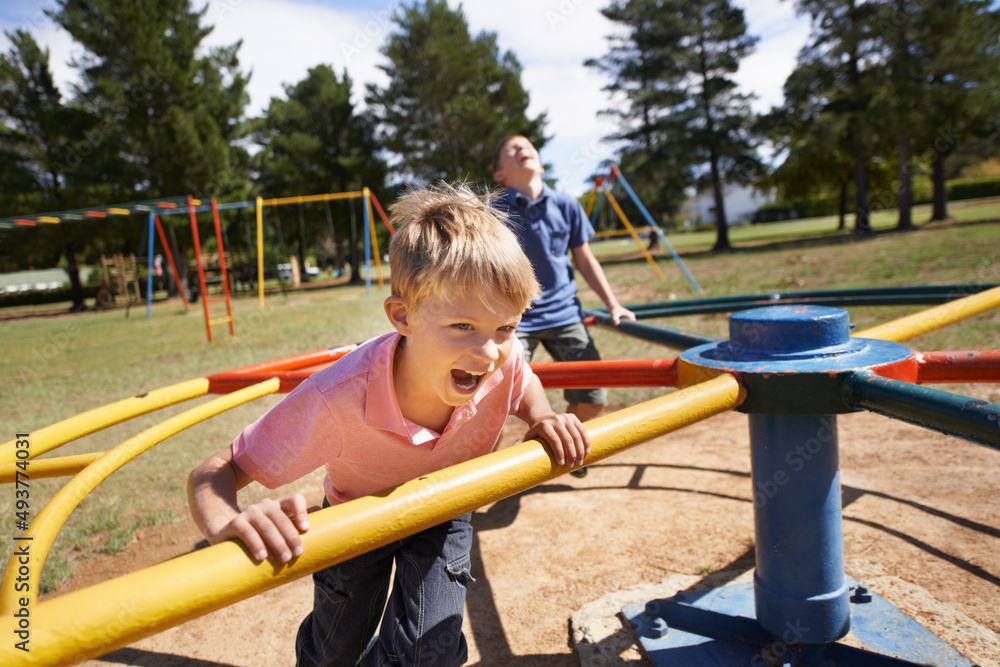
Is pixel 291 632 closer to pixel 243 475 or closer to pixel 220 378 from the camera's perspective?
pixel 220 378

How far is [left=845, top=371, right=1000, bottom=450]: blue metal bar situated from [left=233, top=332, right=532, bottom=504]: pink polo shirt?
692 mm

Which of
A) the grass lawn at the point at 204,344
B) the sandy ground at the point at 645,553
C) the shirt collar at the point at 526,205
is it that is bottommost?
the sandy ground at the point at 645,553

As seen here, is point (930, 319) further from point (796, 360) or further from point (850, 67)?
point (850, 67)

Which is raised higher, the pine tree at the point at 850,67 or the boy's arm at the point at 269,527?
the pine tree at the point at 850,67

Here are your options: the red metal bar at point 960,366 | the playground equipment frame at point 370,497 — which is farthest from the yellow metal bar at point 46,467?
the red metal bar at point 960,366

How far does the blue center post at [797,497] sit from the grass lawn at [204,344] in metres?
2.42

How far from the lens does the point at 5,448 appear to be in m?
A: 1.56

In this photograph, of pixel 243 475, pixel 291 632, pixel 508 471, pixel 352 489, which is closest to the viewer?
pixel 508 471

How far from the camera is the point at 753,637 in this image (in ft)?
5.64

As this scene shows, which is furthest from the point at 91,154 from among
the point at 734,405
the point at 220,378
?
the point at 734,405

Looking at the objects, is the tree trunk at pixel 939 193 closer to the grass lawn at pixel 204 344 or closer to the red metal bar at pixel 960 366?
the grass lawn at pixel 204 344

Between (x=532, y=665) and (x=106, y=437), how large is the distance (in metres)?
3.99

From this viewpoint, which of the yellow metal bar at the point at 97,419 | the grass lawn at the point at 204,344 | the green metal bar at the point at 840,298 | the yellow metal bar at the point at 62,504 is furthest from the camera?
the grass lawn at the point at 204,344

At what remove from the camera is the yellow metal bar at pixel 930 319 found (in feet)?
5.85
